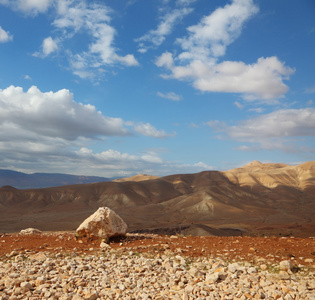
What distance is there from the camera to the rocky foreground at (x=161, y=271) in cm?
588

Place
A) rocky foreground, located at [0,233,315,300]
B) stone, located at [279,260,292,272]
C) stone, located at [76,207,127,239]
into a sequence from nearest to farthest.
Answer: rocky foreground, located at [0,233,315,300], stone, located at [279,260,292,272], stone, located at [76,207,127,239]

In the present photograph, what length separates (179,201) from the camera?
289ft

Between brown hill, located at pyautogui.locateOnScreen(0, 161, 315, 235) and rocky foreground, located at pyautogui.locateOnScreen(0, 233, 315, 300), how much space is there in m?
37.8

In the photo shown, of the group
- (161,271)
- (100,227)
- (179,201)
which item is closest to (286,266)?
(161,271)

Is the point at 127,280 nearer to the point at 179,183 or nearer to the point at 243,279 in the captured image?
the point at 243,279

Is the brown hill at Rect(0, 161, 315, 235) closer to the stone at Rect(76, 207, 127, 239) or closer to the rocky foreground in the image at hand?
the stone at Rect(76, 207, 127, 239)

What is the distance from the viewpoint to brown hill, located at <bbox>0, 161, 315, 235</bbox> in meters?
64.5

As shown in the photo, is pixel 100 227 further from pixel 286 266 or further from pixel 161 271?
pixel 286 266

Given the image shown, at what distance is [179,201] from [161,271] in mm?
82656

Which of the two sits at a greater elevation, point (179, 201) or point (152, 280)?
point (152, 280)

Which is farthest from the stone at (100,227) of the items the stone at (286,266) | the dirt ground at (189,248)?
the stone at (286,266)

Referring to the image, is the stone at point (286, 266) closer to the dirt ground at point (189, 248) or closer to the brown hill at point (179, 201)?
the dirt ground at point (189, 248)

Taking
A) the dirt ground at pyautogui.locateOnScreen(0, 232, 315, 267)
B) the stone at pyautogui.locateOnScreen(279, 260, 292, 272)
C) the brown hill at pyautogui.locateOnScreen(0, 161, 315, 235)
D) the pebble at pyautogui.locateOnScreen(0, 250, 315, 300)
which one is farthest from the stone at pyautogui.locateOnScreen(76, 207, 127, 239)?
the brown hill at pyautogui.locateOnScreen(0, 161, 315, 235)

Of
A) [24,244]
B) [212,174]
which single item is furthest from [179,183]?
[24,244]
